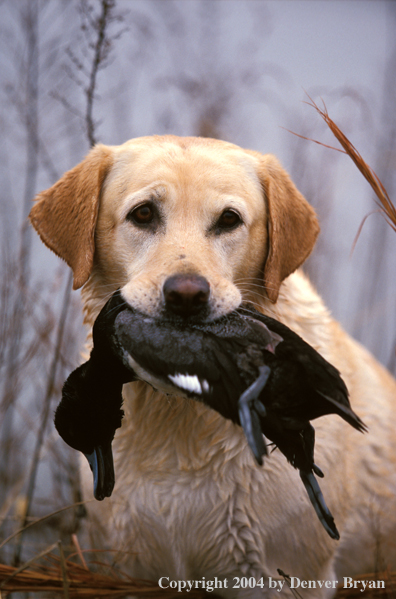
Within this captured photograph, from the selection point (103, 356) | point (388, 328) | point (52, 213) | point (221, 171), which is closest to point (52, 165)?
point (52, 213)

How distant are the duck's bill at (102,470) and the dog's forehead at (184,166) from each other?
105 centimetres

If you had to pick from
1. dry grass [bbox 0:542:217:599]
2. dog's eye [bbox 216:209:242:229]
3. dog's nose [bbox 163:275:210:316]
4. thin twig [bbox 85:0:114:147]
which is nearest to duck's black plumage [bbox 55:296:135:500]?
dog's nose [bbox 163:275:210:316]

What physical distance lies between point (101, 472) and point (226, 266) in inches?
34.4

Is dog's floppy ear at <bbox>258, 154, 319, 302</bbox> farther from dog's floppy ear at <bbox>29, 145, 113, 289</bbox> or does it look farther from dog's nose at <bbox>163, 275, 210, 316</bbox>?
dog's floppy ear at <bbox>29, 145, 113, 289</bbox>

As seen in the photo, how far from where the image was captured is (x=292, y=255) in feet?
7.48

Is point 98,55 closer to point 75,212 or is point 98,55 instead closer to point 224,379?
point 75,212

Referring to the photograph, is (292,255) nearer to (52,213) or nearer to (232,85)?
(52,213)

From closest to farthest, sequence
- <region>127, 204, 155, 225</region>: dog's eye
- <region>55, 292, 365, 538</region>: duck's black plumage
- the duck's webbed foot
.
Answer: the duck's webbed foot < <region>55, 292, 365, 538</region>: duck's black plumage < <region>127, 204, 155, 225</region>: dog's eye

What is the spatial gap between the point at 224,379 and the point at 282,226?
110cm

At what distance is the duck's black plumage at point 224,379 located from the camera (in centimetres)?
137

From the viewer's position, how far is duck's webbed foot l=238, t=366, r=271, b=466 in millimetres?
1227

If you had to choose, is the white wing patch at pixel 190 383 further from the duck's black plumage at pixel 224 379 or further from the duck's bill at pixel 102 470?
the duck's bill at pixel 102 470

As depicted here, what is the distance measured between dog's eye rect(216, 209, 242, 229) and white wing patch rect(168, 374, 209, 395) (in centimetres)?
87

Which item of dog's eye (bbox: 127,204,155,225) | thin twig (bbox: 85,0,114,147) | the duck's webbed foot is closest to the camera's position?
the duck's webbed foot
